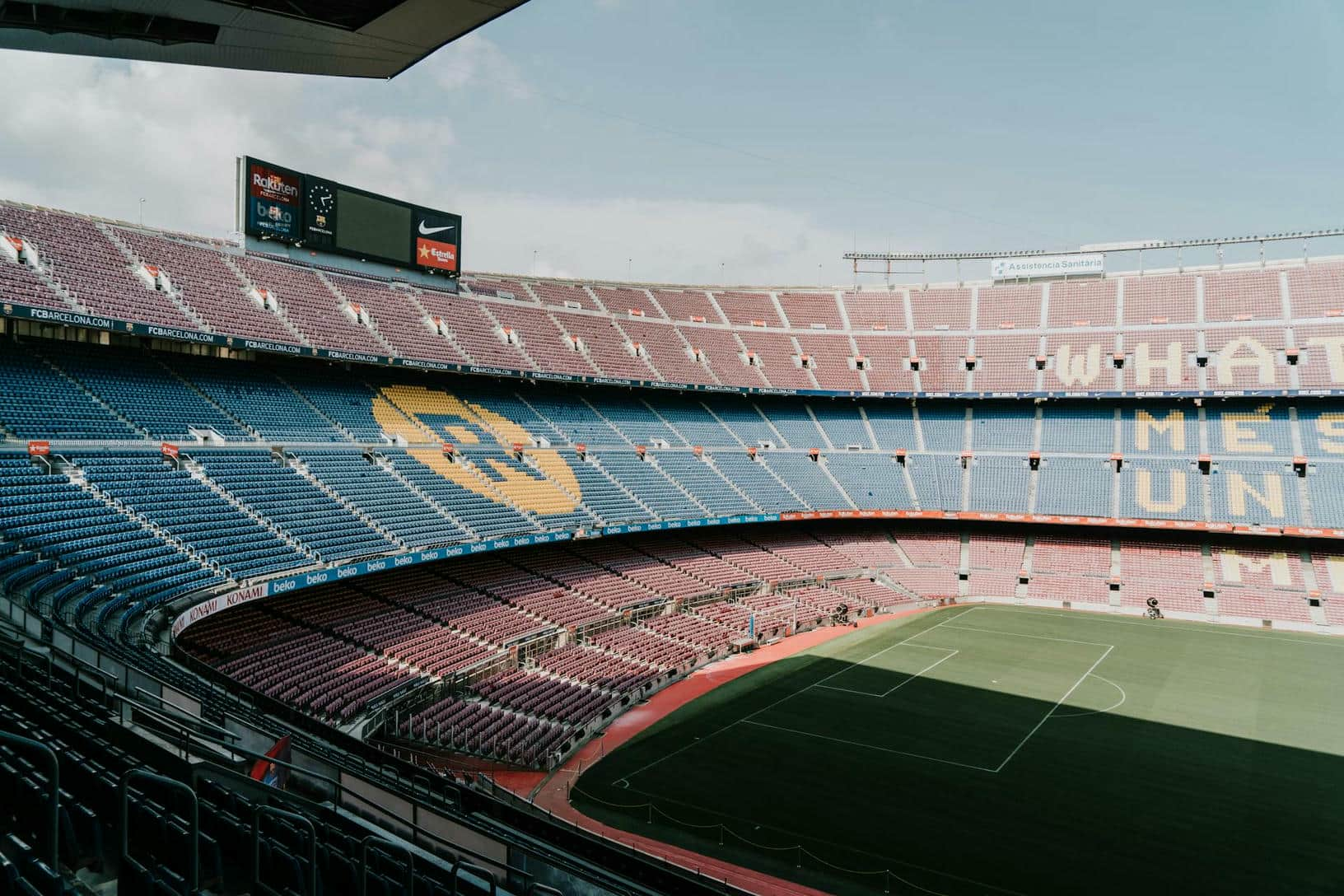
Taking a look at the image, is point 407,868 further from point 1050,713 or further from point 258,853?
point 1050,713

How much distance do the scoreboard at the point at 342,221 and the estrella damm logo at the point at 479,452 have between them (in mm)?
8383

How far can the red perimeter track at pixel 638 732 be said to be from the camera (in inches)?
730

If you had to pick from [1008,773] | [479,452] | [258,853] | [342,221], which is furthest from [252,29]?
[342,221]

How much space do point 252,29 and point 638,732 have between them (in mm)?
24005

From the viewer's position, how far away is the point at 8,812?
7.09 metres

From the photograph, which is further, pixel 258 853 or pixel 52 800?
pixel 258 853

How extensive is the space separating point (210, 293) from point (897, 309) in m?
47.1

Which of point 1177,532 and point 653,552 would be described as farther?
point 1177,532

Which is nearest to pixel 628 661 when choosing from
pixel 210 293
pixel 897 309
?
pixel 210 293

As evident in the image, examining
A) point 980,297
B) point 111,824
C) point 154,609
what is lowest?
point 154,609

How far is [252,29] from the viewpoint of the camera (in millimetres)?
9227

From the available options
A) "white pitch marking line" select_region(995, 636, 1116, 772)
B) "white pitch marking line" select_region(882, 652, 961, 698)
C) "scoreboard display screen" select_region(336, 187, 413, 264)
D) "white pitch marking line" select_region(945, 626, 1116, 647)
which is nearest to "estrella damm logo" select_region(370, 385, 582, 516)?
"scoreboard display screen" select_region(336, 187, 413, 264)

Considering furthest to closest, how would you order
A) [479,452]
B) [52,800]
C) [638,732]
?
[479,452]
[638,732]
[52,800]

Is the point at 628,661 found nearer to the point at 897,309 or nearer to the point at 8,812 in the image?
the point at 8,812
